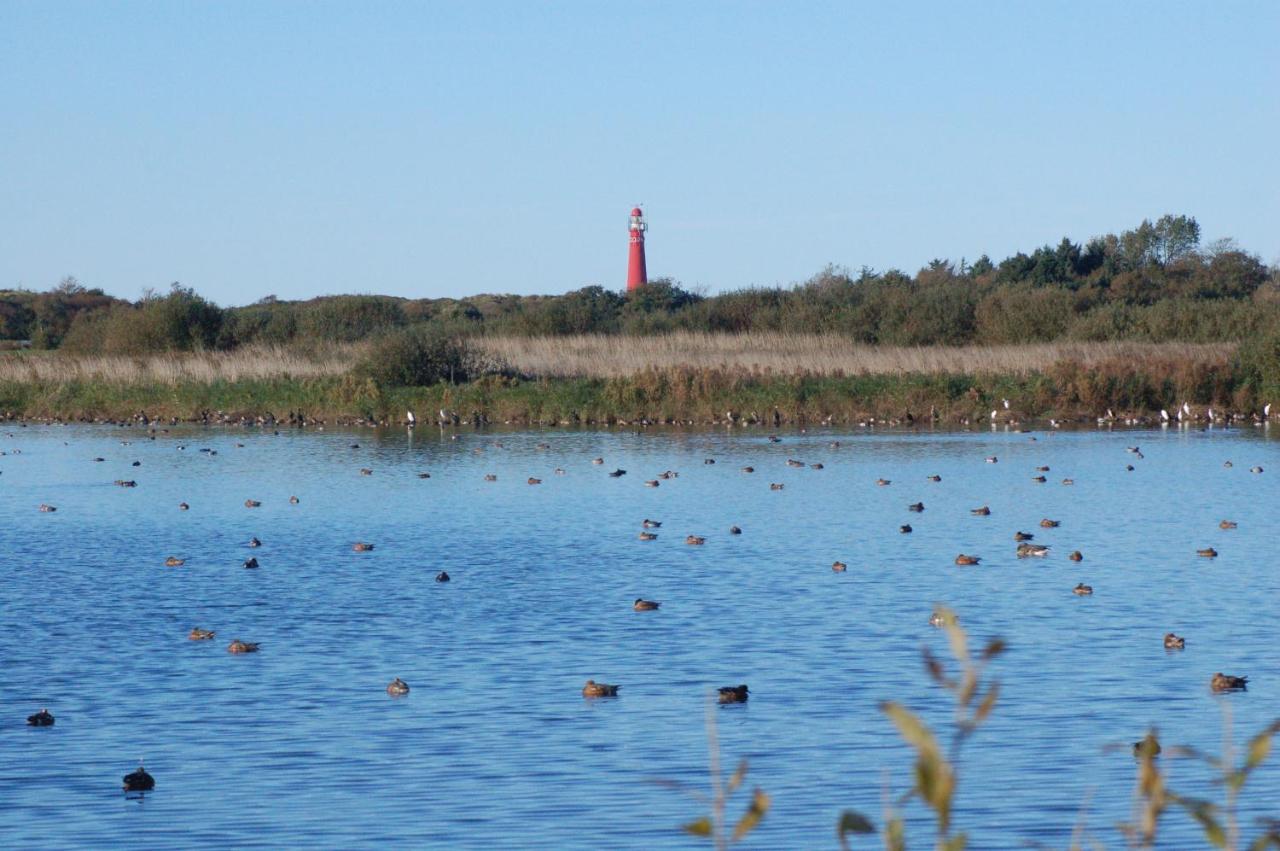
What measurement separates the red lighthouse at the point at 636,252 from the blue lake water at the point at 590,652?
66.7m

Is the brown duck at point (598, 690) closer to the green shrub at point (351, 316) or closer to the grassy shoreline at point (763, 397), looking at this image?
the grassy shoreline at point (763, 397)

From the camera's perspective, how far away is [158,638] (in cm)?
1634

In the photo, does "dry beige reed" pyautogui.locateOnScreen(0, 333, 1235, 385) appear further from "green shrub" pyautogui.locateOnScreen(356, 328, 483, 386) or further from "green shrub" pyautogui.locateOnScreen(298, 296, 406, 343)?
"green shrub" pyautogui.locateOnScreen(298, 296, 406, 343)

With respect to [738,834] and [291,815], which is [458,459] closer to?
[291,815]

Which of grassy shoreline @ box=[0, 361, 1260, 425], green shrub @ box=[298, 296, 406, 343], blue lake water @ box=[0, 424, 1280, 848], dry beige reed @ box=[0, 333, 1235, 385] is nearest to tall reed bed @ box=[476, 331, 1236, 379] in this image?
dry beige reed @ box=[0, 333, 1235, 385]

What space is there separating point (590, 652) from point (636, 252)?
275 feet

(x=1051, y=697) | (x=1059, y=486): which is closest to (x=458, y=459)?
(x=1059, y=486)

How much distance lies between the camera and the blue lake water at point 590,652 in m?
10.5

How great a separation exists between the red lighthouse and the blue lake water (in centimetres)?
6668

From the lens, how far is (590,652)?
15.5m

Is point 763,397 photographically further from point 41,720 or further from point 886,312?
point 41,720

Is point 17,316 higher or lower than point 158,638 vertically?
higher

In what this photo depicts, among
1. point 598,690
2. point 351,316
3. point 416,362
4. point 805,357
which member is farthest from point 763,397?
point 351,316

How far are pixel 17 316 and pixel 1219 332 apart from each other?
76.0 m
